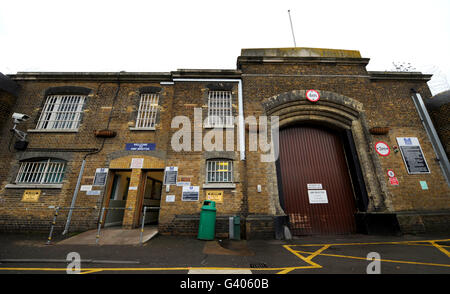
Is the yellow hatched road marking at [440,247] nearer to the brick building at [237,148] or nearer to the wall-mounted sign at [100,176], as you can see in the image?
the brick building at [237,148]

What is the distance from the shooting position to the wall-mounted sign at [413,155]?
7420 mm

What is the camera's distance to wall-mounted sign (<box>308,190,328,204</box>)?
7477mm

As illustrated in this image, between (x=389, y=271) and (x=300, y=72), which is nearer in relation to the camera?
(x=389, y=271)

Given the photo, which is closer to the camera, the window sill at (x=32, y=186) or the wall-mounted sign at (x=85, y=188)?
the window sill at (x=32, y=186)

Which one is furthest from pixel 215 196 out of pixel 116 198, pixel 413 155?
pixel 413 155

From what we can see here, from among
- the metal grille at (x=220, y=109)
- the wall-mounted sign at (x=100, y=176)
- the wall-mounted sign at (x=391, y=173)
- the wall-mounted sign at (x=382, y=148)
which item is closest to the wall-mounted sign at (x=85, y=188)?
the wall-mounted sign at (x=100, y=176)

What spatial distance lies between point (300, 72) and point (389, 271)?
27.6 ft

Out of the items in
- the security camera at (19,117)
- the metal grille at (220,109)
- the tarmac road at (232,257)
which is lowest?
the tarmac road at (232,257)

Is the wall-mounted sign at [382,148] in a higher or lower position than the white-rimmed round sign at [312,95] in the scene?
lower

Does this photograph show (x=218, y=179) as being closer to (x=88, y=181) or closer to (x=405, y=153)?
(x=88, y=181)

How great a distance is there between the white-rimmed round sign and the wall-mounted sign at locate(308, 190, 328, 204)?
4.35 m

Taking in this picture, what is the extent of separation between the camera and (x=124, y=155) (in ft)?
26.0

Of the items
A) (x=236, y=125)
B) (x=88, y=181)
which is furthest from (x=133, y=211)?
(x=236, y=125)
